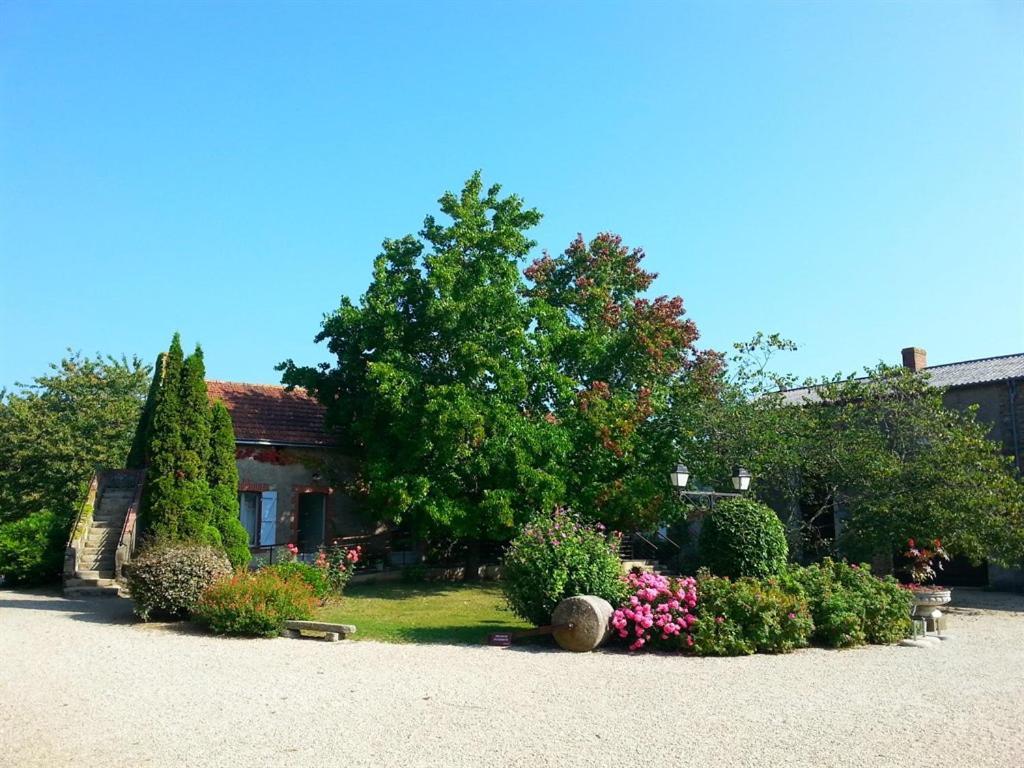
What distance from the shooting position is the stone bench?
11828mm

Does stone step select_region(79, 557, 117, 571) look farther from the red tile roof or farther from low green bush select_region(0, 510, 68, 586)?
the red tile roof

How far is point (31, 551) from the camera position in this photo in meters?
18.7

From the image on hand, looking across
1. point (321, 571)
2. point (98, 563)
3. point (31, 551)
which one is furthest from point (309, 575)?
point (31, 551)

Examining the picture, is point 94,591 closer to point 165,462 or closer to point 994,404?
point 165,462

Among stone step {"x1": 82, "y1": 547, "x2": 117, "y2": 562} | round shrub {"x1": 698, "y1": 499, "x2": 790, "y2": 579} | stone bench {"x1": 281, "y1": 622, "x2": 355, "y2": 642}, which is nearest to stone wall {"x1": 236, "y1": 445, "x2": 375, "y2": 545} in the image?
stone step {"x1": 82, "y1": 547, "x2": 117, "y2": 562}

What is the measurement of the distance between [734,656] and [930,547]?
7.91 metres

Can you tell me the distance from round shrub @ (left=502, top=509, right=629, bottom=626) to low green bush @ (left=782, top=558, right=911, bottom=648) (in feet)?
8.83

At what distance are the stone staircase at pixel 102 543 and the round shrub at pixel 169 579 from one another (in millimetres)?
5115

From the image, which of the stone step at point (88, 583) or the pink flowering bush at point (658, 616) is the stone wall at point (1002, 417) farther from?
the stone step at point (88, 583)

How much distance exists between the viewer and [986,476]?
1628cm

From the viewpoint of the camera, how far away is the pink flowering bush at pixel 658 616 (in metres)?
11.0

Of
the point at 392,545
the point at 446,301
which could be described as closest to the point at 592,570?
the point at 446,301

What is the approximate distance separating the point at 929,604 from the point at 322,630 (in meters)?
9.87

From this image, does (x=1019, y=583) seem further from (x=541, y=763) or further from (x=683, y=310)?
(x=541, y=763)
